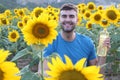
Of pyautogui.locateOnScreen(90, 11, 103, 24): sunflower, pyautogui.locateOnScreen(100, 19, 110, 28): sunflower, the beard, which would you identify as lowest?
pyautogui.locateOnScreen(100, 19, 110, 28): sunflower

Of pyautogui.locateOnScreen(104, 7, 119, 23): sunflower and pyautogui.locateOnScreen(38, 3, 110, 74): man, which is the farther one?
pyautogui.locateOnScreen(104, 7, 119, 23): sunflower

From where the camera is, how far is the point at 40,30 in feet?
7.78

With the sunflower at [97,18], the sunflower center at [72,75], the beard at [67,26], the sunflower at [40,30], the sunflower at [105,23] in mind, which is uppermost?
the sunflower at [40,30]

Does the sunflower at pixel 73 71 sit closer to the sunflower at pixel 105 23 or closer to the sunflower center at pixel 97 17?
the sunflower at pixel 105 23

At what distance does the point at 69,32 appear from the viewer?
3.47 metres

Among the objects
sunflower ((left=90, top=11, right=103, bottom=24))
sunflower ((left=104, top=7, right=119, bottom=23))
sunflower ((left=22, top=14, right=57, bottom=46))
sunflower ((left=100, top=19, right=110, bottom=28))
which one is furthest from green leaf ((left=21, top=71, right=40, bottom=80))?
sunflower ((left=90, top=11, right=103, bottom=24))

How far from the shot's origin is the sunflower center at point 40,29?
94.1 inches

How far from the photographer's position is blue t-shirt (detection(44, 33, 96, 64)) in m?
3.42

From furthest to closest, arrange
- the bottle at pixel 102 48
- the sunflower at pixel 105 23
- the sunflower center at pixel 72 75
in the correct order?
1. the sunflower at pixel 105 23
2. the bottle at pixel 102 48
3. the sunflower center at pixel 72 75

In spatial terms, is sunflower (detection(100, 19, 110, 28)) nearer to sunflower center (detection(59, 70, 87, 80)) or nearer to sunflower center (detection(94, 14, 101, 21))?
sunflower center (detection(94, 14, 101, 21))

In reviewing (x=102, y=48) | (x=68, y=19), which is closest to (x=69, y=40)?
(x=68, y=19)

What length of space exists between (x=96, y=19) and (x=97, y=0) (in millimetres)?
8765

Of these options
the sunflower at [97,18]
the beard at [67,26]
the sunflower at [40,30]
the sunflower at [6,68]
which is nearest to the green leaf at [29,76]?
the sunflower at [40,30]

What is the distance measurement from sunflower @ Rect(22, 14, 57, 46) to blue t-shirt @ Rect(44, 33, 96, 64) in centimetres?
87
